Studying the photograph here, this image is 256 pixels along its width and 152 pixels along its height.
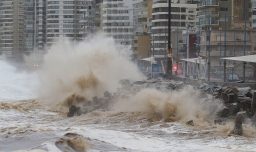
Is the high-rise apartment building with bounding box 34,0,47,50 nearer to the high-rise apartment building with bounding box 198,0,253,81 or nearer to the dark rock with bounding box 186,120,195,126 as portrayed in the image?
the high-rise apartment building with bounding box 198,0,253,81

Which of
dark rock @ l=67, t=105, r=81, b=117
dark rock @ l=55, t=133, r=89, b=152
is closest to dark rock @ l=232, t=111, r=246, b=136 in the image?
dark rock @ l=55, t=133, r=89, b=152

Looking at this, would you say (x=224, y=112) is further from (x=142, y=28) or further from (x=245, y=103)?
(x=142, y=28)

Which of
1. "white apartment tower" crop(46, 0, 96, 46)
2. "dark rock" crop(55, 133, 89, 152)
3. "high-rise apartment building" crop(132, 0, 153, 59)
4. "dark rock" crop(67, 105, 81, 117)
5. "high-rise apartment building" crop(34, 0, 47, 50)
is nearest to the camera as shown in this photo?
"dark rock" crop(55, 133, 89, 152)

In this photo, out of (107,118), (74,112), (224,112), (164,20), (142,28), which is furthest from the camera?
(142,28)

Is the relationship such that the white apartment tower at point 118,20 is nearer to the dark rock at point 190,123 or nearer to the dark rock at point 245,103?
the dark rock at point 245,103

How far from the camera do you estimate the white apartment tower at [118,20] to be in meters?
117

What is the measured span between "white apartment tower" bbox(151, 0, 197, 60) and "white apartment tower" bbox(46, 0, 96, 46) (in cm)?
4061

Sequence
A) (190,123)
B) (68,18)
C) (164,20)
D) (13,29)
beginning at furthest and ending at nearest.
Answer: (13,29)
(68,18)
(164,20)
(190,123)

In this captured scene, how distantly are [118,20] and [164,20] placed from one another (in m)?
26.8

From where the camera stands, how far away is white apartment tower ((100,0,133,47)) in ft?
384

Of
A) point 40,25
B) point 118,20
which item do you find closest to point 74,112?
point 118,20

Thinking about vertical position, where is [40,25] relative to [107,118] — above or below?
above

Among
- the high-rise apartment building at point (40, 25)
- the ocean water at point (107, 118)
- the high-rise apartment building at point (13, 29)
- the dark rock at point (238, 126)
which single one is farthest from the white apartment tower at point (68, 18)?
the dark rock at point (238, 126)

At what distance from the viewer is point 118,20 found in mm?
120750
